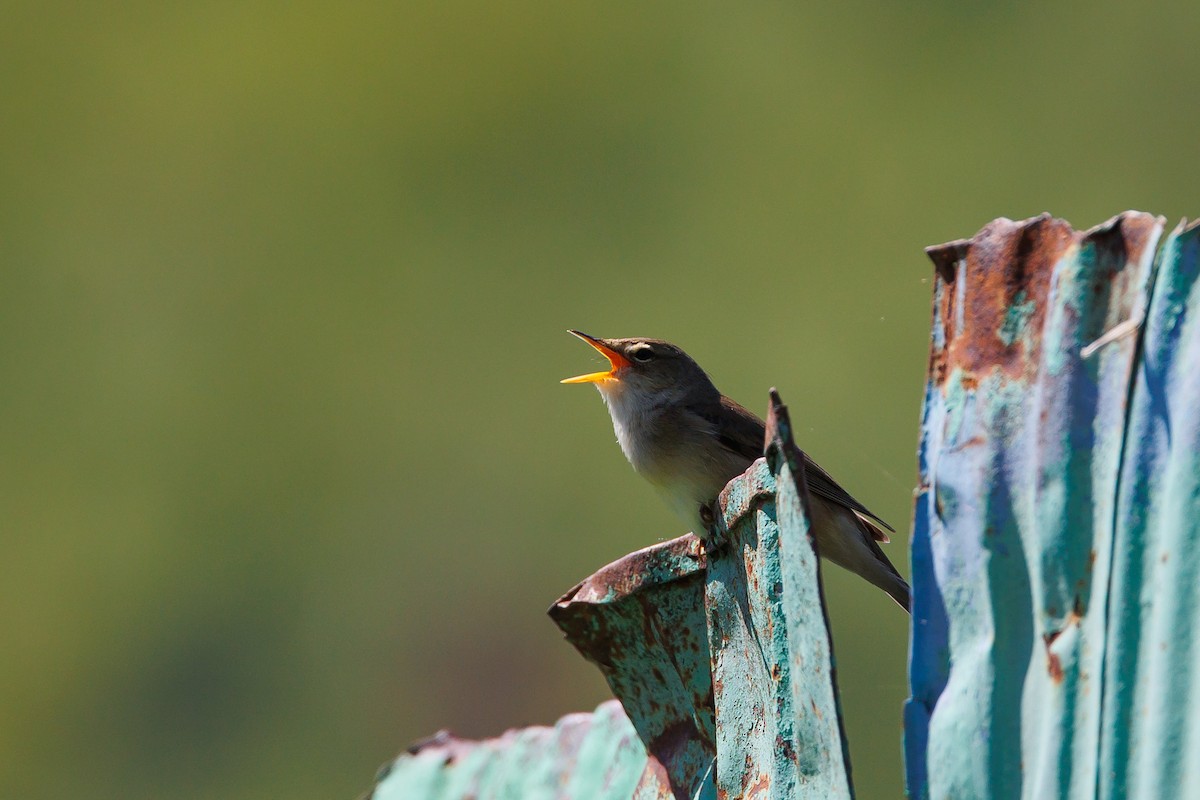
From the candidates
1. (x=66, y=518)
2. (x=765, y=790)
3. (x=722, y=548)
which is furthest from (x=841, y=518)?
(x=66, y=518)

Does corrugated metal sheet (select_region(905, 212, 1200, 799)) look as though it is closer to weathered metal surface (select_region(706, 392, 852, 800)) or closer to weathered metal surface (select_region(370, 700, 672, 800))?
weathered metal surface (select_region(706, 392, 852, 800))

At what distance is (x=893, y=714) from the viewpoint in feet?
66.1

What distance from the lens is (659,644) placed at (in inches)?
156

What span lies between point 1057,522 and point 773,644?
2.10ft

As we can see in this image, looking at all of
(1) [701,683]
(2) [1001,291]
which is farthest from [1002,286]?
(1) [701,683]

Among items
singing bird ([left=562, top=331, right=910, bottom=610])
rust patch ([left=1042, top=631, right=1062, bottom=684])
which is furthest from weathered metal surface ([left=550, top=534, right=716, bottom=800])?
singing bird ([left=562, top=331, right=910, bottom=610])

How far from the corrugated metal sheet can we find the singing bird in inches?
117

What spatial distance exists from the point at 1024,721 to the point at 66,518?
2834 centimetres

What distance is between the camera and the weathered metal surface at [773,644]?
2.67m

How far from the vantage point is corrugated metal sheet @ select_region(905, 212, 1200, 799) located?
2.46m

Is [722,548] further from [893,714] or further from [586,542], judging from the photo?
[586,542]

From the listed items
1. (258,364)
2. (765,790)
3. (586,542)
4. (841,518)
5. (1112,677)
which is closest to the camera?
(1112,677)

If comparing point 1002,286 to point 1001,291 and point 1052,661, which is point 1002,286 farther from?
point 1052,661

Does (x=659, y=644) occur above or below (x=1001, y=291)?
below
